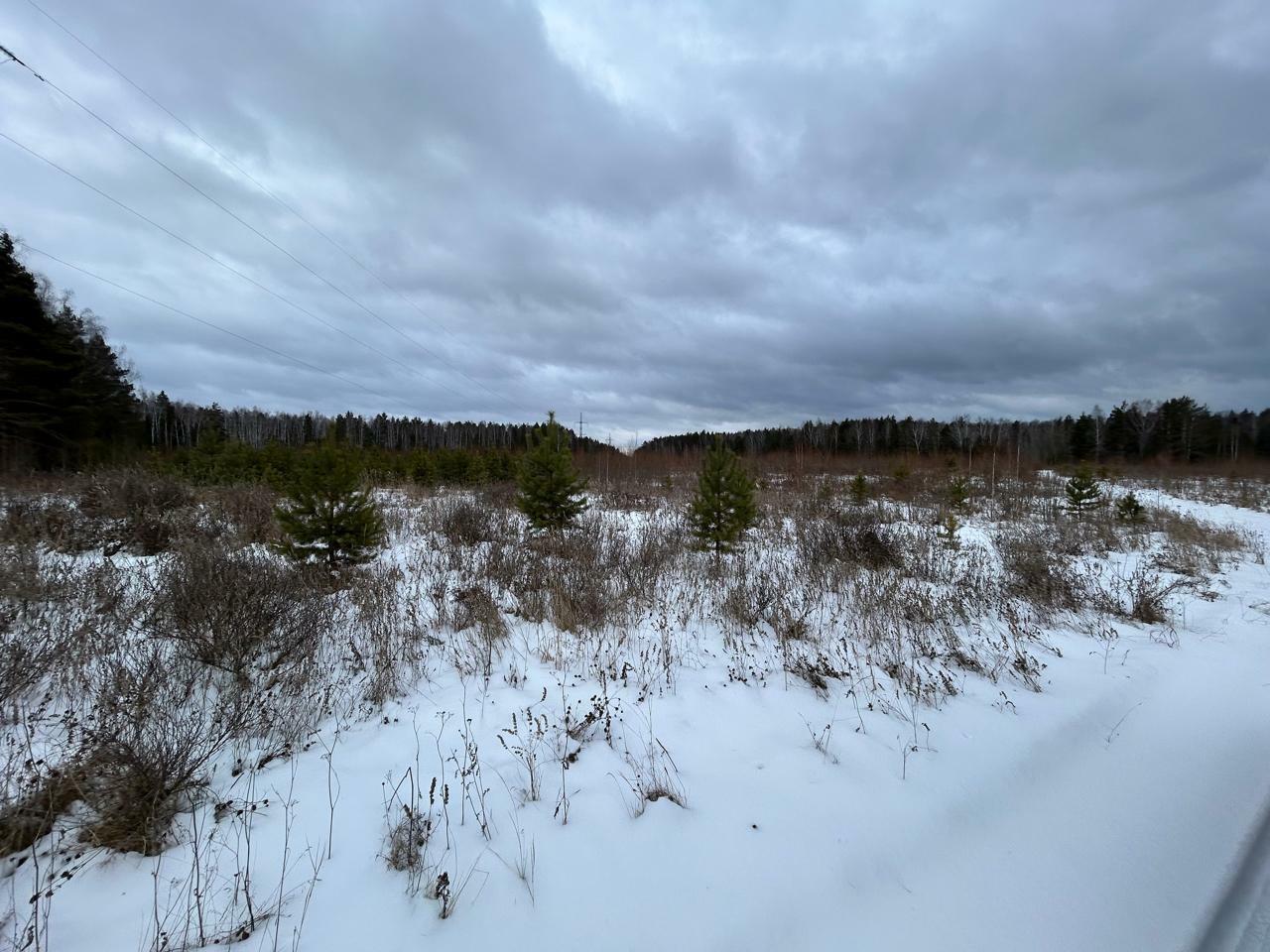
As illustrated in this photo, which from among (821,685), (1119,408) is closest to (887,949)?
(821,685)

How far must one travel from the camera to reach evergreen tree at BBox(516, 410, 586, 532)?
9.55 meters

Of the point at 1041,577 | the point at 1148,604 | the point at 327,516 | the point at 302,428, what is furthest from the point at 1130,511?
the point at 302,428

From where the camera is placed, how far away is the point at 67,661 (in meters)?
3.54

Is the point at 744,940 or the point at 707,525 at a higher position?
the point at 707,525

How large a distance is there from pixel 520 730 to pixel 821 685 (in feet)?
8.39

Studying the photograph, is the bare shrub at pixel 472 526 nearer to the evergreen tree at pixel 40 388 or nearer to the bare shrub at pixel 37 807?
the bare shrub at pixel 37 807

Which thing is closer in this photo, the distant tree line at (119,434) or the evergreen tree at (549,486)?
the evergreen tree at (549,486)

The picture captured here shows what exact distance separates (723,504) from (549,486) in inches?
144

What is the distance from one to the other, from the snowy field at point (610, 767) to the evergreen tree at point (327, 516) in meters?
0.91

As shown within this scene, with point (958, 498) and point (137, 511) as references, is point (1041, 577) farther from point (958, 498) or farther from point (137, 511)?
point (137, 511)

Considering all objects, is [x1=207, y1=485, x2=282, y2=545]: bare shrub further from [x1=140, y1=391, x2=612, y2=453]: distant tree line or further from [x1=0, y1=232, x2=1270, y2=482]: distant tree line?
[x1=140, y1=391, x2=612, y2=453]: distant tree line

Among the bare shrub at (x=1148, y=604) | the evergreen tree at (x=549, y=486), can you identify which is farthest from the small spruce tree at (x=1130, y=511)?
the evergreen tree at (x=549, y=486)

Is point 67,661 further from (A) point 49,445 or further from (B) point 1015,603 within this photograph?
(A) point 49,445

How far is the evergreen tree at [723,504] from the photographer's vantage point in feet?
27.4
